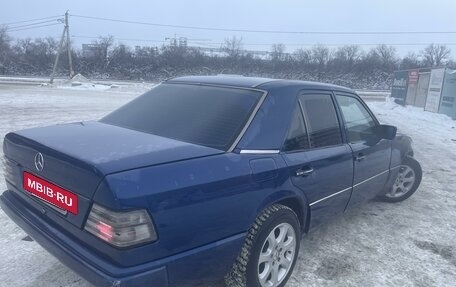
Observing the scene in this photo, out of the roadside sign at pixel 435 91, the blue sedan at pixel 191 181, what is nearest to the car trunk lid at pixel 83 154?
the blue sedan at pixel 191 181

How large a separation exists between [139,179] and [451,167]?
7382 millimetres

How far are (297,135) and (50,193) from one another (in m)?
Result: 1.87

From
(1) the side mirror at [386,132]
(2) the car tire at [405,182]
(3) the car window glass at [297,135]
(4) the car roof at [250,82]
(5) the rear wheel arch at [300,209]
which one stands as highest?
(4) the car roof at [250,82]

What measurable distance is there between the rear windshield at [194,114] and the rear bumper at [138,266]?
0.70 m

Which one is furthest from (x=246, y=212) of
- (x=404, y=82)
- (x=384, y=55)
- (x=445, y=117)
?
(x=384, y=55)

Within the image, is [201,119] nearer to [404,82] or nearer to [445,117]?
[445,117]

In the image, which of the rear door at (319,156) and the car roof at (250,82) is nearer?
the rear door at (319,156)

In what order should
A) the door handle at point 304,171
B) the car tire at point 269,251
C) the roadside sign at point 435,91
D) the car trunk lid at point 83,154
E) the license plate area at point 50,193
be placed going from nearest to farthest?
the car trunk lid at point 83,154, the license plate area at point 50,193, the car tire at point 269,251, the door handle at point 304,171, the roadside sign at point 435,91

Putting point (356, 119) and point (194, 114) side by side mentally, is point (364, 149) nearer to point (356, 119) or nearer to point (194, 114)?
point (356, 119)

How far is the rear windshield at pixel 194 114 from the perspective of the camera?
2789mm

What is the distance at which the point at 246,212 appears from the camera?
2572 millimetres

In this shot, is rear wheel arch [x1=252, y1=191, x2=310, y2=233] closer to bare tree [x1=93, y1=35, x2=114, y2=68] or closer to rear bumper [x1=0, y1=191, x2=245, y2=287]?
rear bumper [x1=0, y1=191, x2=245, y2=287]

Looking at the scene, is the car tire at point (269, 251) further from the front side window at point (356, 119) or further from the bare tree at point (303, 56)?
the bare tree at point (303, 56)

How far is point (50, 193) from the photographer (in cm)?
249
